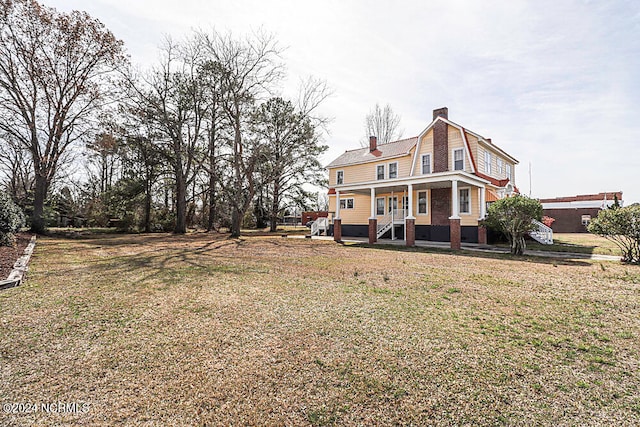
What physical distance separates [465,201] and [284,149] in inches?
550

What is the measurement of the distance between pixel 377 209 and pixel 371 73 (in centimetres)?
1040

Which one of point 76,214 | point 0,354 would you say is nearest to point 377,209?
point 0,354

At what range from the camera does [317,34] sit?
10430mm

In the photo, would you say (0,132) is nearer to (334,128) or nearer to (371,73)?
(334,128)

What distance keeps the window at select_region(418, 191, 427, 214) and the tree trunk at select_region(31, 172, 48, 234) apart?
23.9 meters

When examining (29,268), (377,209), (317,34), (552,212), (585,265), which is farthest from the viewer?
(552,212)

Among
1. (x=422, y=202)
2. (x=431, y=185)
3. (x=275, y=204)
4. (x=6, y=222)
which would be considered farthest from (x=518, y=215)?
(x=275, y=204)

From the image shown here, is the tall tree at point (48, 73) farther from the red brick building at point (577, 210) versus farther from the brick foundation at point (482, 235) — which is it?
the red brick building at point (577, 210)

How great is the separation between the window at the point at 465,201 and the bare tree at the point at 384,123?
16.8m

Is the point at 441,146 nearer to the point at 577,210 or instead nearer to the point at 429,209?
the point at 429,209

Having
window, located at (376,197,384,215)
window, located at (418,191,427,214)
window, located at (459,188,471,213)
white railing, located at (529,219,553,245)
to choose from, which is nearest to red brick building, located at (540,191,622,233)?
white railing, located at (529,219,553,245)

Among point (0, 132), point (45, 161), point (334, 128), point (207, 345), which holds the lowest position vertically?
point (207, 345)

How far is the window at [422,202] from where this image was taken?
61.4 feet

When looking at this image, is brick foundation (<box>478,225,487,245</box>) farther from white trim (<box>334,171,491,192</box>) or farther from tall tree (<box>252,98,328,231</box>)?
tall tree (<box>252,98,328,231</box>)
